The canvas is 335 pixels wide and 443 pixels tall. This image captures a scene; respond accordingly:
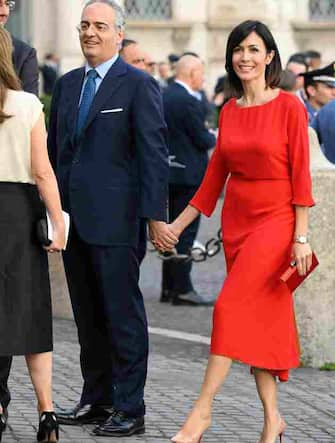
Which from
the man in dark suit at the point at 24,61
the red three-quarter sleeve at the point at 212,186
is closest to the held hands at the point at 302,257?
the red three-quarter sleeve at the point at 212,186

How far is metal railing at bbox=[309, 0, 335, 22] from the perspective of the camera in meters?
36.2

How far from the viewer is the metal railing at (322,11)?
36.2m

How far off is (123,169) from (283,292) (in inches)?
38.3

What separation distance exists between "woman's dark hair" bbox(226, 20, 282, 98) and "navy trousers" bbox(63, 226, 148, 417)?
924mm

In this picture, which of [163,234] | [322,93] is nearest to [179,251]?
[322,93]

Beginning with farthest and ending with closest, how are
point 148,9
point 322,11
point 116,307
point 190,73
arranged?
1. point 322,11
2. point 148,9
3. point 190,73
4. point 116,307

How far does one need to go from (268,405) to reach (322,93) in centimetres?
577

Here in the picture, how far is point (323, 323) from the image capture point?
32.3 feet

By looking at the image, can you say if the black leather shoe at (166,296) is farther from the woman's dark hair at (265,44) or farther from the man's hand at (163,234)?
the woman's dark hair at (265,44)

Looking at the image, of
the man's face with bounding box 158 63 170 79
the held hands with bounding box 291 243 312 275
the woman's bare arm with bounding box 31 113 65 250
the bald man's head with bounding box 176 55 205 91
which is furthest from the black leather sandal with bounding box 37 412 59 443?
the man's face with bounding box 158 63 170 79

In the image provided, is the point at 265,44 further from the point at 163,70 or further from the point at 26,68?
the point at 163,70

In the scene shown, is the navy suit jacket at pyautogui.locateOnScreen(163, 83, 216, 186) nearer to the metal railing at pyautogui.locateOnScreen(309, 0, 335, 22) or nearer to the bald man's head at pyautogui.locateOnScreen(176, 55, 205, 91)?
the bald man's head at pyautogui.locateOnScreen(176, 55, 205, 91)

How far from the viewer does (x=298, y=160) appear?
23.4ft

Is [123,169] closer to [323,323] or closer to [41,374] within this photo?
[41,374]
